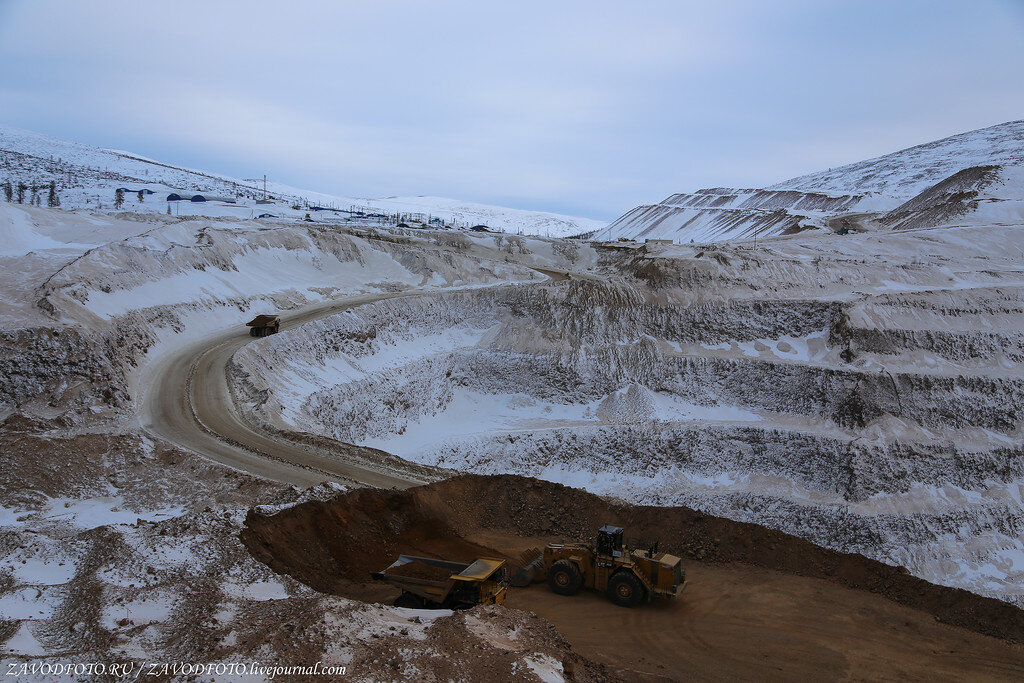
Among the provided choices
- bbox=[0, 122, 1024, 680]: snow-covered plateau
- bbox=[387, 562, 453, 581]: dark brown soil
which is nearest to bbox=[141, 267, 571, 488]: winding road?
bbox=[0, 122, 1024, 680]: snow-covered plateau

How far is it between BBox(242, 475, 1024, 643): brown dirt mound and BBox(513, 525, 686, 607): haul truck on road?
207 centimetres

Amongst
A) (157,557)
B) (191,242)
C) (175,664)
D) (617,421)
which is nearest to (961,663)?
(175,664)

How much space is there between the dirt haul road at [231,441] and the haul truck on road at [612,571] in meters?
6.77

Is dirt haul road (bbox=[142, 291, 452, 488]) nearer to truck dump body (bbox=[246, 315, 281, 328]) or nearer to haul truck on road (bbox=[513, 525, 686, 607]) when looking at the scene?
truck dump body (bbox=[246, 315, 281, 328])

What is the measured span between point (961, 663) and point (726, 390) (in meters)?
22.0

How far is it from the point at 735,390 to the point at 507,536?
68.6ft

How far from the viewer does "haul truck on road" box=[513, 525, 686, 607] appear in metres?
14.9

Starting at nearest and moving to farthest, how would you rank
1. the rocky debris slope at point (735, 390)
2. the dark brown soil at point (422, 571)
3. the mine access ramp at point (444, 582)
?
1. the mine access ramp at point (444, 582)
2. the dark brown soil at point (422, 571)
3. the rocky debris slope at point (735, 390)

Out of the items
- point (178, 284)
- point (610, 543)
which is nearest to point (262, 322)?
point (178, 284)

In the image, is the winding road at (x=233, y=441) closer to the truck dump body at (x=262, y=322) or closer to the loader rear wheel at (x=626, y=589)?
the truck dump body at (x=262, y=322)

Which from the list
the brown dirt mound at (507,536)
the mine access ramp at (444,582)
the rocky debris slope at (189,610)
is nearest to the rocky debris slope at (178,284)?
the rocky debris slope at (189,610)

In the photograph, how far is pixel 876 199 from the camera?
98000 millimetres

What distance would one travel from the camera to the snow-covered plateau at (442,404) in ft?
37.5

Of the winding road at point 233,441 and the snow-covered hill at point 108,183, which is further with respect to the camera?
the snow-covered hill at point 108,183
